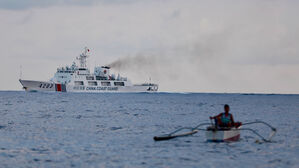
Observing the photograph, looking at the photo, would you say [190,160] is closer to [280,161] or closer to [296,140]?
[280,161]

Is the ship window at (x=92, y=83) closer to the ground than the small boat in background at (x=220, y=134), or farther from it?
farther from it

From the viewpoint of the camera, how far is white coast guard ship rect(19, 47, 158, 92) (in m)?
151

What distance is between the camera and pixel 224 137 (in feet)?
81.6

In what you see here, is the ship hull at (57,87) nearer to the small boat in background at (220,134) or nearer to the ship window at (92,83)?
the ship window at (92,83)

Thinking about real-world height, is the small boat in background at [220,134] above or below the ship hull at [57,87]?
below

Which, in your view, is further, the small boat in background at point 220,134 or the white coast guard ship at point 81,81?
the white coast guard ship at point 81,81

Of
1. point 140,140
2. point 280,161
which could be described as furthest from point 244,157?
point 140,140

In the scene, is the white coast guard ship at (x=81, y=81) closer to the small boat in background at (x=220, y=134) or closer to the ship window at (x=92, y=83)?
the ship window at (x=92, y=83)

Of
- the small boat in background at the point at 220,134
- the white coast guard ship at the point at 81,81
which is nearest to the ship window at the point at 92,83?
the white coast guard ship at the point at 81,81

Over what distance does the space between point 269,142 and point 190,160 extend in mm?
8914

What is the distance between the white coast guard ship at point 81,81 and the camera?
495 ft

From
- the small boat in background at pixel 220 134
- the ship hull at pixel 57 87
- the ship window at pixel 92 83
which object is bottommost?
the small boat in background at pixel 220 134

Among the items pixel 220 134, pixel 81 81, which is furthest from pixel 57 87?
pixel 220 134

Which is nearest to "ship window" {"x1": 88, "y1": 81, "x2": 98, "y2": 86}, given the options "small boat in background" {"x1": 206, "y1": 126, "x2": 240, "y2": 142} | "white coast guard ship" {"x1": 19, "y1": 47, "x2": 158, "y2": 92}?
"white coast guard ship" {"x1": 19, "y1": 47, "x2": 158, "y2": 92}
